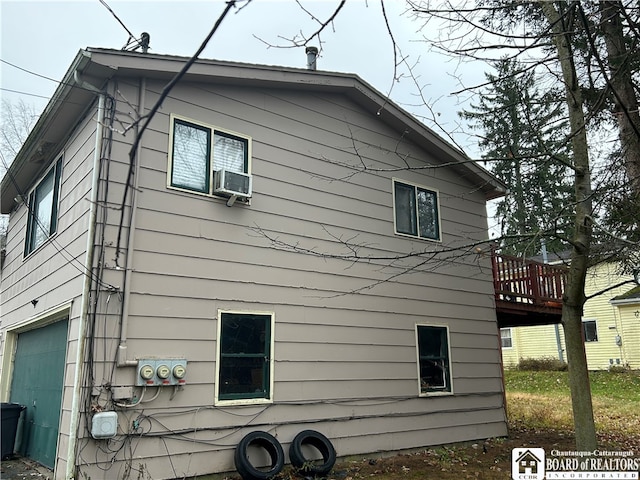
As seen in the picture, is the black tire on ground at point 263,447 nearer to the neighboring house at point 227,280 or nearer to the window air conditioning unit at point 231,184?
the neighboring house at point 227,280

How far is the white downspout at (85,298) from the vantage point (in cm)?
553

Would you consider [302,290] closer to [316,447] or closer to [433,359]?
[316,447]

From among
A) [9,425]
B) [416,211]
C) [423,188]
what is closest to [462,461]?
[416,211]

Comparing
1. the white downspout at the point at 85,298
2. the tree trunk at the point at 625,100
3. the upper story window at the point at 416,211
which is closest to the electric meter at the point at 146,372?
the white downspout at the point at 85,298

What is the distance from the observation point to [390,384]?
27.6 ft

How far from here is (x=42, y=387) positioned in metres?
7.52

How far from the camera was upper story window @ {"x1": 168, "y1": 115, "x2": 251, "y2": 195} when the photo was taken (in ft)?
22.5

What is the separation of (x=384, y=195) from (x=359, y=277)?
1656 millimetres

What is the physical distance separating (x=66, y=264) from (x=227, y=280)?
6.91 ft

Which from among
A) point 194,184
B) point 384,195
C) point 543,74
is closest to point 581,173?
point 543,74

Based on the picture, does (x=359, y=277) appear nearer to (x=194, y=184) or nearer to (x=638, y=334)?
(x=194, y=184)

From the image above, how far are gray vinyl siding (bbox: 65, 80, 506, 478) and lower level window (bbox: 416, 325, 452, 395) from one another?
0.17 m

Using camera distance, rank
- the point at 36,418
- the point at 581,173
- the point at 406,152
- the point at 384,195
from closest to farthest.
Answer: the point at 581,173, the point at 36,418, the point at 384,195, the point at 406,152

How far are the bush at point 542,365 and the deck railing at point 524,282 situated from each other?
502 inches
